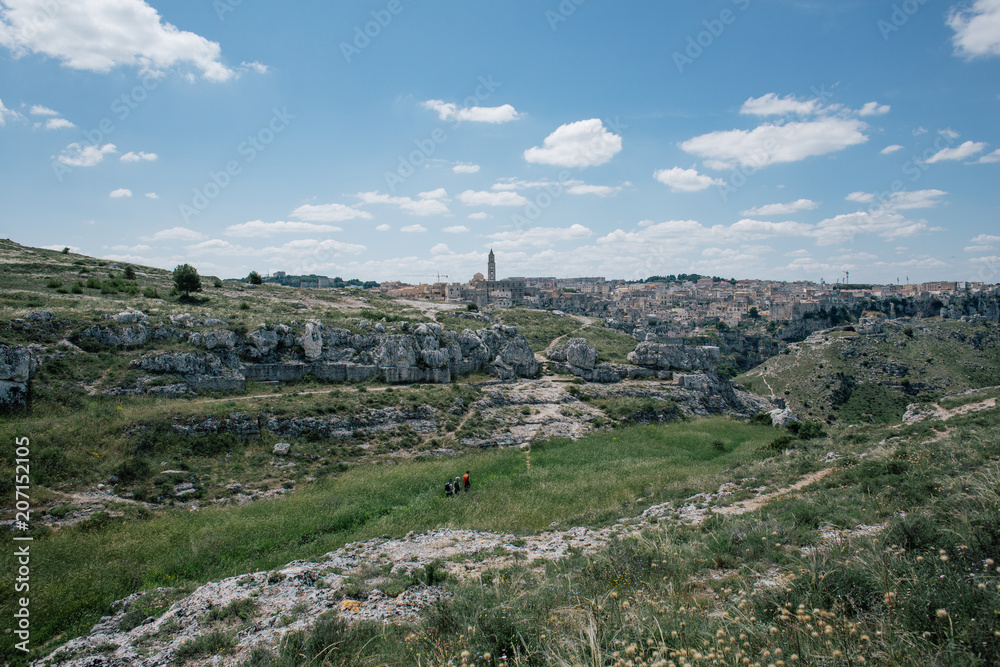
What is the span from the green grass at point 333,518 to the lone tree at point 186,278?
34836 millimetres

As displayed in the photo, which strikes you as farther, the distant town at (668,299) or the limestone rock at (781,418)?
the distant town at (668,299)

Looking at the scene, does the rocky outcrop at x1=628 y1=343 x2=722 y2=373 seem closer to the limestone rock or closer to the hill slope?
the limestone rock

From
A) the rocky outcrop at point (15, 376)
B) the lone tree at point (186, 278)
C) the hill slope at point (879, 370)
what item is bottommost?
the hill slope at point (879, 370)

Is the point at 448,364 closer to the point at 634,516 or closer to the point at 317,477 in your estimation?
the point at 317,477

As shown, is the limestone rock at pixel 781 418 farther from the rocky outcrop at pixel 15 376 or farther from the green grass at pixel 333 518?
the rocky outcrop at pixel 15 376

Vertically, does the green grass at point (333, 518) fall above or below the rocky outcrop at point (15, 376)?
below

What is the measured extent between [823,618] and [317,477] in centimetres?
2237

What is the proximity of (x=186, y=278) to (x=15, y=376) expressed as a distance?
81.9ft

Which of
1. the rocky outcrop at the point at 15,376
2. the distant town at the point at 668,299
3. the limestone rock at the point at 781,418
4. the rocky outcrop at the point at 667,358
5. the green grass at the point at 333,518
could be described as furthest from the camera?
the distant town at the point at 668,299

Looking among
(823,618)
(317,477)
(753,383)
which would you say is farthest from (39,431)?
(753,383)

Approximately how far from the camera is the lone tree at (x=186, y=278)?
44.8 m

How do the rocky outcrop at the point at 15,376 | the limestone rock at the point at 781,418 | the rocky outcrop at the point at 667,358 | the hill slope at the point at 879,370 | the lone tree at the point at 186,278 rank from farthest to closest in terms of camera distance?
the hill slope at the point at 879,370
the rocky outcrop at the point at 667,358
the lone tree at the point at 186,278
the limestone rock at the point at 781,418
the rocky outcrop at the point at 15,376

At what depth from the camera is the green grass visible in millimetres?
12727

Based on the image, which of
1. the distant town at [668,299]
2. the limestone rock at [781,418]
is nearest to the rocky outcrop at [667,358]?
the limestone rock at [781,418]
